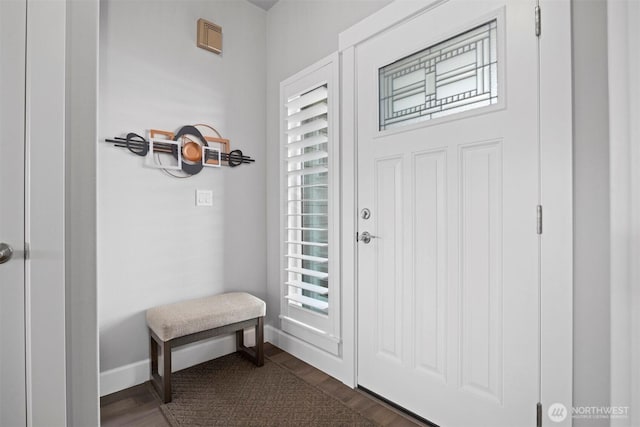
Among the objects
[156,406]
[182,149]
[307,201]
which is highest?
[182,149]

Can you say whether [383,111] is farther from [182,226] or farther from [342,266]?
[182,226]

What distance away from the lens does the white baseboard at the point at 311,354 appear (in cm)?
194

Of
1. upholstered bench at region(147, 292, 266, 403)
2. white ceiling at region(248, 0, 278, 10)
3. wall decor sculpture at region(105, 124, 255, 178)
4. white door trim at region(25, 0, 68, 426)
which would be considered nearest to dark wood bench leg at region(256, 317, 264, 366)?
upholstered bench at region(147, 292, 266, 403)

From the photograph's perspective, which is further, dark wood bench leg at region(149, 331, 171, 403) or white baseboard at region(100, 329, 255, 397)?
white baseboard at region(100, 329, 255, 397)

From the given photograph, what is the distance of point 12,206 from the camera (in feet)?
3.04

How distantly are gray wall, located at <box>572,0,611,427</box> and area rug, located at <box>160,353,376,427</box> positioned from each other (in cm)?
96

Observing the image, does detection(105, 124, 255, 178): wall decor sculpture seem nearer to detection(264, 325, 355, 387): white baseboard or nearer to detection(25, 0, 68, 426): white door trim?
detection(25, 0, 68, 426): white door trim

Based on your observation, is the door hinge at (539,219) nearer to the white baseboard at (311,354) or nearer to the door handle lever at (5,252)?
the white baseboard at (311,354)

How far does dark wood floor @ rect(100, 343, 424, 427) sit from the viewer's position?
158cm

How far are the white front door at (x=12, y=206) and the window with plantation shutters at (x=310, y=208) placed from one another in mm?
1435

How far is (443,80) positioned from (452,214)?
641mm

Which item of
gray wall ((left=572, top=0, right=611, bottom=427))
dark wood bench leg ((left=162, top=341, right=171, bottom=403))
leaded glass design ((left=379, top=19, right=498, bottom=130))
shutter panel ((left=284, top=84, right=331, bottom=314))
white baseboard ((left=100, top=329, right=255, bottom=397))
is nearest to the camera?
gray wall ((left=572, top=0, right=611, bottom=427))

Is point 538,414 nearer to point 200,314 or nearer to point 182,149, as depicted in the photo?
point 200,314

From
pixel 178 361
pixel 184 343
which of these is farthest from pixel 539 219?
pixel 178 361
